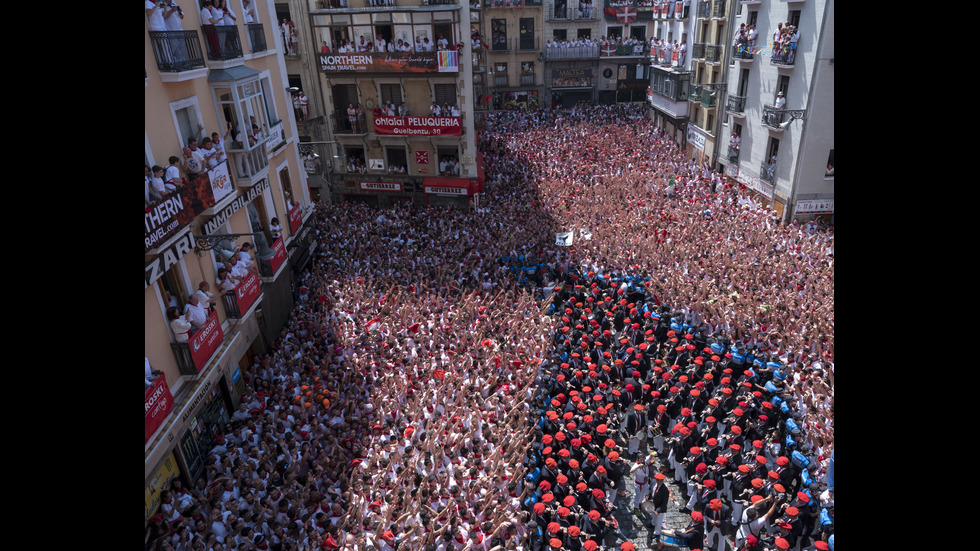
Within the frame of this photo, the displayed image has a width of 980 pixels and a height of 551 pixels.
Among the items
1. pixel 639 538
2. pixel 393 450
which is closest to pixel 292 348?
pixel 393 450

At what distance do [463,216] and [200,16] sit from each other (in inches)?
547

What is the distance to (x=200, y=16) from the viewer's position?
559 inches

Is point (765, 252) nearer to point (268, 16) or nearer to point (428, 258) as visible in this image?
point (428, 258)

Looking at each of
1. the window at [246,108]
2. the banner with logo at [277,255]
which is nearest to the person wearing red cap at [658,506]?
the banner with logo at [277,255]

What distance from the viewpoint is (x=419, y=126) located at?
87.1 ft

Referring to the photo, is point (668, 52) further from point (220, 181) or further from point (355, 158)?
point (220, 181)

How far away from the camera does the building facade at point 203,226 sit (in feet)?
35.3

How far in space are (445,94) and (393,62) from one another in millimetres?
3020

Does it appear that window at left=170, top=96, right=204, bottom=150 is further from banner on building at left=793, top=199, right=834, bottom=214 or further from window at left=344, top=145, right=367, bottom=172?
banner on building at left=793, top=199, right=834, bottom=214

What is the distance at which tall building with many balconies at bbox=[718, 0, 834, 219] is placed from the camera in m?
22.0

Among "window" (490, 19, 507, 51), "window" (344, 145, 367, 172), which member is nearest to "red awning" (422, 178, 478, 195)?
"window" (344, 145, 367, 172)

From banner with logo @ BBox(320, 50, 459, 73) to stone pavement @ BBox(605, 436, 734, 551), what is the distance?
2032cm

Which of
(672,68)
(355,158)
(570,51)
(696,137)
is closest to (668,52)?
(672,68)

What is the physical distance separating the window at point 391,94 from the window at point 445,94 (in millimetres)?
1998
